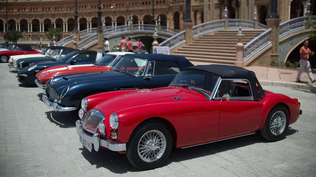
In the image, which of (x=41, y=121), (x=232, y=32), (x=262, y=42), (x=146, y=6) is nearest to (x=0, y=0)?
Result: (x=146, y=6)

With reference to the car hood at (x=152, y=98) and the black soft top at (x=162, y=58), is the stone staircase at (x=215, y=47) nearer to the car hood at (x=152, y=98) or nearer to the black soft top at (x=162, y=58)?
the black soft top at (x=162, y=58)

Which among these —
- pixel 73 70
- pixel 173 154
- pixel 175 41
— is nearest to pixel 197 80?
pixel 173 154

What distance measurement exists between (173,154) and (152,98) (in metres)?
1.05

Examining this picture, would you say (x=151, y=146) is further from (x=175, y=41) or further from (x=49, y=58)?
(x=175, y=41)

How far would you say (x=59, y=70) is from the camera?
1041 cm

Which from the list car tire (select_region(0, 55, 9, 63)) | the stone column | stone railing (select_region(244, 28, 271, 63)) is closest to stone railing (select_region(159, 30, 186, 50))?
stone railing (select_region(244, 28, 271, 63))

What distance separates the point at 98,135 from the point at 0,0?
248 ft

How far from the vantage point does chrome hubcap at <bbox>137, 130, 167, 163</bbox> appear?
4.70 m

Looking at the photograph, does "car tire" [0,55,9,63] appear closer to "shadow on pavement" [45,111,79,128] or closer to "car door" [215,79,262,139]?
"shadow on pavement" [45,111,79,128]

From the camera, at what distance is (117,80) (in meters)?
Result: 7.65

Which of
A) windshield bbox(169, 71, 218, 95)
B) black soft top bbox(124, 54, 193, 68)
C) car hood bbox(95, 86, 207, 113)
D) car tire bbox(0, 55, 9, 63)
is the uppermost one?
car tire bbox(0, 55, 9, 63)

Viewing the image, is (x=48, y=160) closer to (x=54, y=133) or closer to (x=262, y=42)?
(x=54, y=133)

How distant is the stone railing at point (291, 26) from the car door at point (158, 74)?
15.0 m

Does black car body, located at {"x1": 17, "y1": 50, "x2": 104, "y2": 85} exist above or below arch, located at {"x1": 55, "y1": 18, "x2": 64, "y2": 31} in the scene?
below
